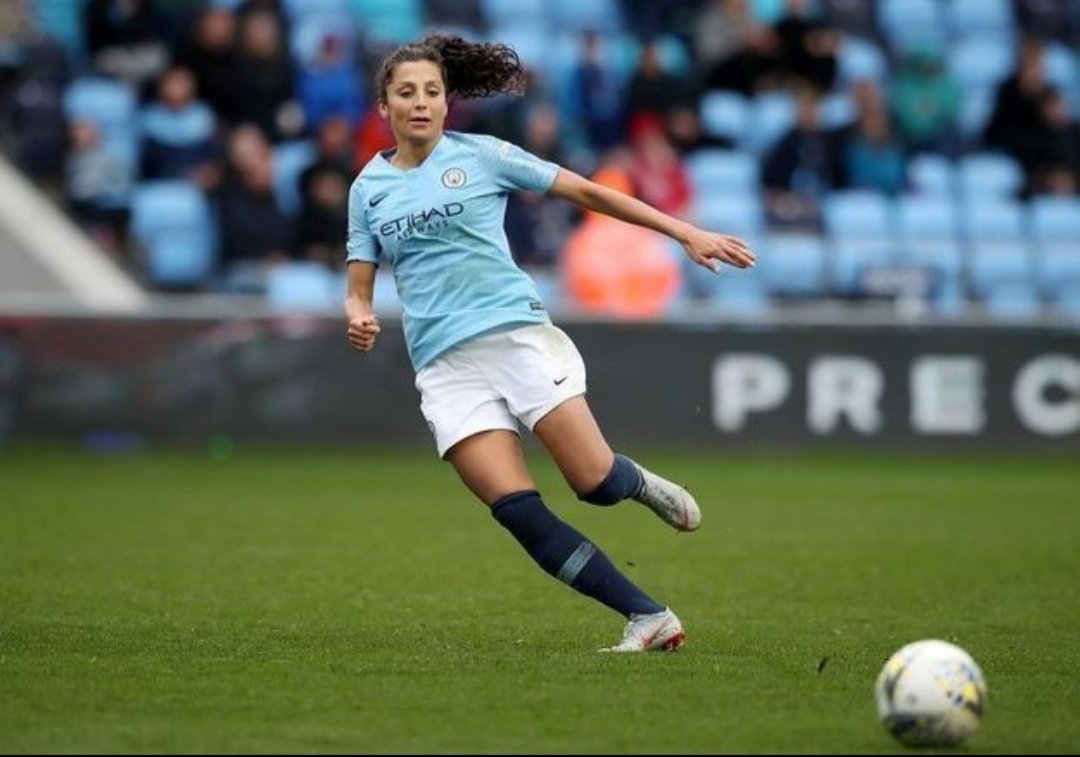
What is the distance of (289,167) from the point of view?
66.0ft

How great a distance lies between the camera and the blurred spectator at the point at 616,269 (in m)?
19.1

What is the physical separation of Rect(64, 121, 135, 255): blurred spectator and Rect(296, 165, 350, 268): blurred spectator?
157 centimetres

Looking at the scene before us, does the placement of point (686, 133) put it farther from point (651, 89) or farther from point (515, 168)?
point (515, 168)

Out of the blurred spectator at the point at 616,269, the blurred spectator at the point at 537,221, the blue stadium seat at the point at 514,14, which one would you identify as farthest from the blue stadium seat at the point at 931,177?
the blurred spectator at the point at 537,221

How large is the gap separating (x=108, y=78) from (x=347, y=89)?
6.95 feet

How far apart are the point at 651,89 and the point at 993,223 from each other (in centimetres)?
354

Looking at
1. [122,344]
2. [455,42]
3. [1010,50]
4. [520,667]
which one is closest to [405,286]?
[455,42]

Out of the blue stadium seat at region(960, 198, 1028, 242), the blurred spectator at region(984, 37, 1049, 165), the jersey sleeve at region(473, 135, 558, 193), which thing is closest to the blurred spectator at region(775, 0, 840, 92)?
the blurred spectator at region(984, 37, 1049, 165)

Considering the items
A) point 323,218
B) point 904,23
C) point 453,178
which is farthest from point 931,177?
point 453,178

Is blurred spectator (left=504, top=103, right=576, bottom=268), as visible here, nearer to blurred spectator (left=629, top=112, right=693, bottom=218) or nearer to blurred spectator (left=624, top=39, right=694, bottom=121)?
blurred spectator (left=629, top=112, right=693, bottom=218)

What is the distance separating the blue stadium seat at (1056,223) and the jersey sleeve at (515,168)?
14.2 m

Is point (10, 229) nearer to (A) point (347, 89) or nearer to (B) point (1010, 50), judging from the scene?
(A) point (347, 89)

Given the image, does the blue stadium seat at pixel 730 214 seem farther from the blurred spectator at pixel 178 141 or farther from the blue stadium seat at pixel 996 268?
the blurred spectator at pixel 178 141

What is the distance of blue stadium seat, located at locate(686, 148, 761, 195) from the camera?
2088cm
